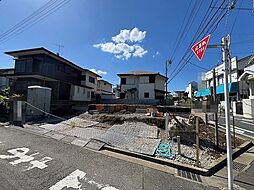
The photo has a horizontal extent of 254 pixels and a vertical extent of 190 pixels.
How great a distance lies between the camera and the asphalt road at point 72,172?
11.6ft

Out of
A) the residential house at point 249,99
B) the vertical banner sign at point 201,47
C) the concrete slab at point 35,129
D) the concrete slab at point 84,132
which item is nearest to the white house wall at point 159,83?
the residential house at point 249,99

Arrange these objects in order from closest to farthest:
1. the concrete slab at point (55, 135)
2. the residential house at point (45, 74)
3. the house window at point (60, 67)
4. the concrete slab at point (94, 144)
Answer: the concrete slab at point (94, 144) → the concrete slab at point (55, 135) → the residential house at point (45, 74) → the house window at point (60, 67)

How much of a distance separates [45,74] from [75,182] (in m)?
16.4

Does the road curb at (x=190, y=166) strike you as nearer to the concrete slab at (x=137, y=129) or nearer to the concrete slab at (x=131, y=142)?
the concrete slab at (x=131, y=142)

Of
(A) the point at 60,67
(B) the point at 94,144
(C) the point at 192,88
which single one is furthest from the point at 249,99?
(C) the point at 192,88

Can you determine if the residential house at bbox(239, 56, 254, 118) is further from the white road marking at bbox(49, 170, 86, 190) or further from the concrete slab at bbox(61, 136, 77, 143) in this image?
the white road marking at bbox(49, 170, 86, 190)

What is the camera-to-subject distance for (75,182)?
12.0 ft

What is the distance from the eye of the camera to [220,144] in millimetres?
6883

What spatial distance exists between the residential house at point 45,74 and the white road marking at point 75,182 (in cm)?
1297

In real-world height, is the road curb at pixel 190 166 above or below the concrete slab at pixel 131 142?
below

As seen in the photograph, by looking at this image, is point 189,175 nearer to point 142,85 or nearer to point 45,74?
Result: point 45,74

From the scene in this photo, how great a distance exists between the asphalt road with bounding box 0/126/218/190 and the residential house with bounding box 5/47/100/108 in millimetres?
Result: 11338

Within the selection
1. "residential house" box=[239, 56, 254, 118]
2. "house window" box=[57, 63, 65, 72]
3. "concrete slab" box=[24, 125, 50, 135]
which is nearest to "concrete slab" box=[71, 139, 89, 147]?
"concrete slab" box=[24, 125, 50, 135]

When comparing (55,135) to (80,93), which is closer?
(55,135)
